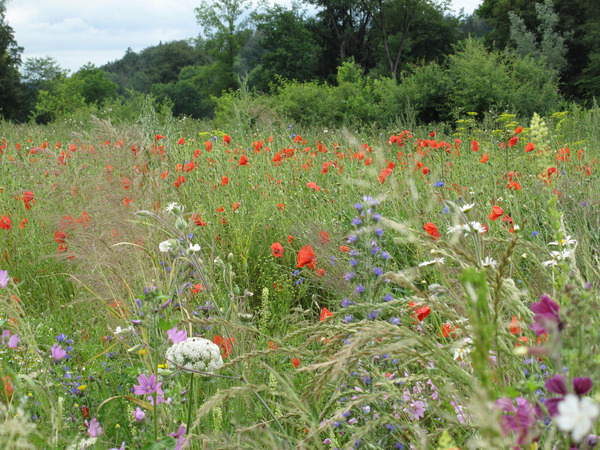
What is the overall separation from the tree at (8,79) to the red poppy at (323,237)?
36.2 m

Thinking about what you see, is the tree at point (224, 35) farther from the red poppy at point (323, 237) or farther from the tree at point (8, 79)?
the red poppy at point (323, 237)

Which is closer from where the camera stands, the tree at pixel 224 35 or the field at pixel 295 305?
the field at pixel 295 305

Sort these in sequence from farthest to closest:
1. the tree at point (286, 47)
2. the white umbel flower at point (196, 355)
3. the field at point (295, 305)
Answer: the tree at point (286, 47)
the white umbel flower at point (196, 355)
the field at point (295, 305)

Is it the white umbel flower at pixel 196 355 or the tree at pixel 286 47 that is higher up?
the tree at pixel 286 47

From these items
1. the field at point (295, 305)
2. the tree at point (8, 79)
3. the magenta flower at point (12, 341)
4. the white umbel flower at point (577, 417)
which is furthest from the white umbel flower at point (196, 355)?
the tree at point (8, 79)

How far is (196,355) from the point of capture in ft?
3.39

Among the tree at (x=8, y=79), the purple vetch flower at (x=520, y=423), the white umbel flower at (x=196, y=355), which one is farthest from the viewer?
the tree at (x=8, y=79)

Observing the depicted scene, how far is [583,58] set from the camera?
26.7 metres

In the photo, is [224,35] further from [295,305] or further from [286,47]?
[295,305]

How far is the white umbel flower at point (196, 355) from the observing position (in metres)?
1.02

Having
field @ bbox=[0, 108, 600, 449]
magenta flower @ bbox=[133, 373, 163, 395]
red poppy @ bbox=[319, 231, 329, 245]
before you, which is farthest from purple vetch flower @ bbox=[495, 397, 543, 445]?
red poppy @ bbox=[319, 231, 329, 245]

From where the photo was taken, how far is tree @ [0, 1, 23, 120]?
31.8 metres

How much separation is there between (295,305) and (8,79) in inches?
1459

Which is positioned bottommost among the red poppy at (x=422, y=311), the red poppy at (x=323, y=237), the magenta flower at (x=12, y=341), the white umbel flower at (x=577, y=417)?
the red poppy at (x=323, y=237)
